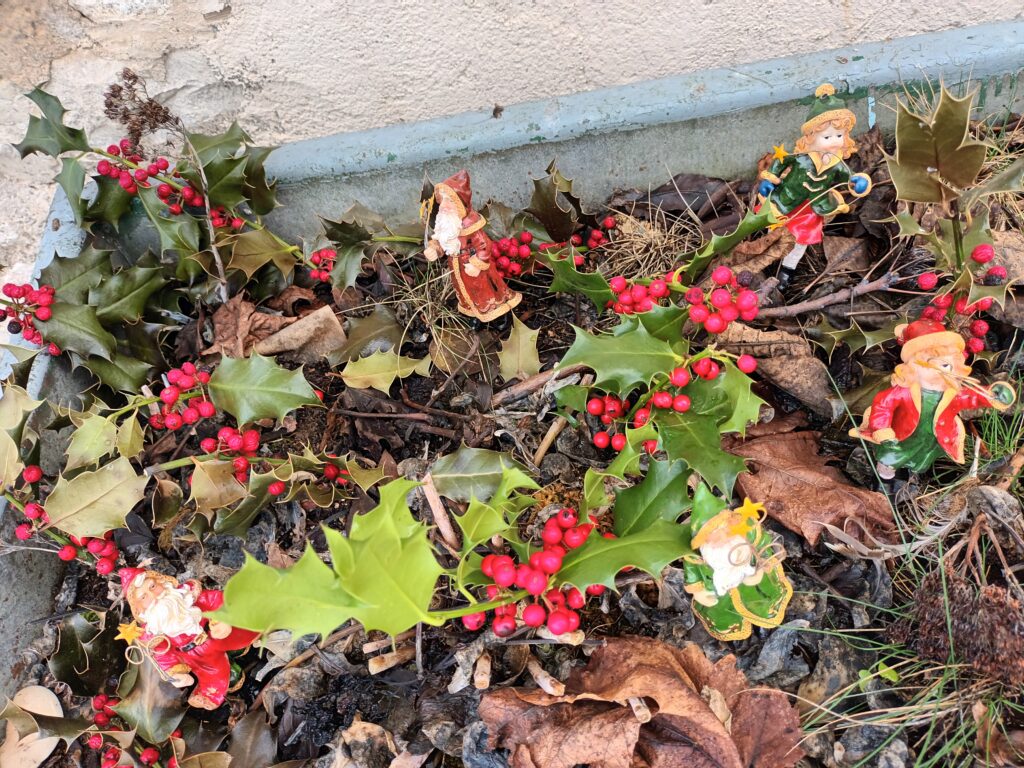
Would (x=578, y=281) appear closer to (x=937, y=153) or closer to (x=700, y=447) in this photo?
(x=700, y=447)

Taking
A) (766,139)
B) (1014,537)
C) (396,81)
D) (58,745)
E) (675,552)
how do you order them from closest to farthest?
(675,552) → (1014,537) → (58,745) → (766,139) → (396,81)

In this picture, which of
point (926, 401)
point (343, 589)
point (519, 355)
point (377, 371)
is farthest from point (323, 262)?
point (926, 401)

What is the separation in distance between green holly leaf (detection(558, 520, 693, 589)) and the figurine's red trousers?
1.60ft

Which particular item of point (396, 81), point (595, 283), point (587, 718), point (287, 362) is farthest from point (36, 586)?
point (396, 81)

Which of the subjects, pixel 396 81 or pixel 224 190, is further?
pixel 396 81

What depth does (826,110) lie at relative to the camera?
1.14 metres

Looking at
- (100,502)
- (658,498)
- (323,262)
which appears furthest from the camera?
(323,262)

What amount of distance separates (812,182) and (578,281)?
0.36m

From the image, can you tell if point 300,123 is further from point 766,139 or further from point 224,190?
point 766,139

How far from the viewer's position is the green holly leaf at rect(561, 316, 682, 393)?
99cm

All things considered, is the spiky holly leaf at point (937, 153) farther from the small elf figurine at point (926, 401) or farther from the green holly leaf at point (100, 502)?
the green holly leaf at point (100, 502)

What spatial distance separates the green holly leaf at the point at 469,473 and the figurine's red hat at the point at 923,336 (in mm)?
528

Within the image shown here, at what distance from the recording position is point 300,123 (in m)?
1.73

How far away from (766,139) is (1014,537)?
2.42 ft
